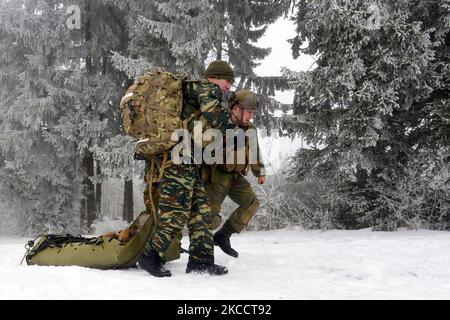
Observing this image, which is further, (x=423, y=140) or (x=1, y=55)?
(x=1, y=55)

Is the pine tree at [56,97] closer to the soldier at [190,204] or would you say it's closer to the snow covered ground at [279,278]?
the snow covered ground at [279,278]

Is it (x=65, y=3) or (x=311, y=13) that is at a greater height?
(x=65, y=3)

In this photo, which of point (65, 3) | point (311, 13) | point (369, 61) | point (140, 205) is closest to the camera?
point (369, 61)

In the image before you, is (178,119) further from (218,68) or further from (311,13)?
(311,13)

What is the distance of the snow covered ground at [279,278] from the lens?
317cm

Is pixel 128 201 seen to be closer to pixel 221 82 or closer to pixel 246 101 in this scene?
pixel 246 101

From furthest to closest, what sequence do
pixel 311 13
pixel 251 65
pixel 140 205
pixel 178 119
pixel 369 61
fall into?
pixel 140 205
pixel 251 65
pixel 311 13
pixel 369 61
pixel 178 119

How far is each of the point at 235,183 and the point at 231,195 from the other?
143 millimetres

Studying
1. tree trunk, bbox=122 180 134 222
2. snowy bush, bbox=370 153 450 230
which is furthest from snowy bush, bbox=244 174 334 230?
tree trunk, bbox=122 180 134 222

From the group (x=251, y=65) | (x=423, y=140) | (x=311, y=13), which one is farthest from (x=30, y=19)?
(x=423, y=140)

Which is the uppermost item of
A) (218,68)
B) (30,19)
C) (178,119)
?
(30,19)

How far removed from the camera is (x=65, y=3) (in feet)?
47.0

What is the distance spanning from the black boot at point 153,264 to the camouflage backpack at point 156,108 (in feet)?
2.81
